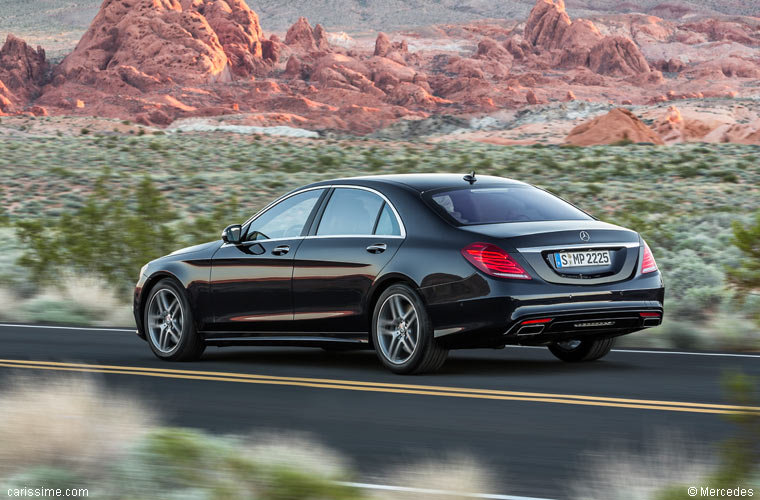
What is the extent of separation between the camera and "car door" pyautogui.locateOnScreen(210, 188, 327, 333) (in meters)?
10.9

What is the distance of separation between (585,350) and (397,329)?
2.12 metres

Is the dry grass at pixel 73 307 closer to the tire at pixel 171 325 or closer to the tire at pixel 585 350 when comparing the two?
the tire at pixel 171 325

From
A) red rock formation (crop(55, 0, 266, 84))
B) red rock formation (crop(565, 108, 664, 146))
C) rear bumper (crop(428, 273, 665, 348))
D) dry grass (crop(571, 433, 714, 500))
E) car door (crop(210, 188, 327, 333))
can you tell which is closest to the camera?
dry grass (crop(571, 433, 714, 500))

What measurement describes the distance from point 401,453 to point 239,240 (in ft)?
15.4

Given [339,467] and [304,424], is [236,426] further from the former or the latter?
[339,467]

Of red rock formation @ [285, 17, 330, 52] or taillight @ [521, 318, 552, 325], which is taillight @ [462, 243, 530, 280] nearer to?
taillight @ [521, 318, 552, 325]

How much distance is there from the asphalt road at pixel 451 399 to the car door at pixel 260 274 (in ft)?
1.47

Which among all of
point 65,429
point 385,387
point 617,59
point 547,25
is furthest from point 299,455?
point 547,25

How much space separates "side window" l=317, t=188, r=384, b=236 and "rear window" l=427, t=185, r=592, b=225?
1.82 feet

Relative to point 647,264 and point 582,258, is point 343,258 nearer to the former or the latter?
point 582,258

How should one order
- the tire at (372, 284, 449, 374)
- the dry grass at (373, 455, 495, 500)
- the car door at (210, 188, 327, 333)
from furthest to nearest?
the car door at (210, 188, 327, 333) < the tire at (372, 284, 449, 374) < the dry grass at (373, 455, 495, 500)

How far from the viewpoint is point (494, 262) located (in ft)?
31.1

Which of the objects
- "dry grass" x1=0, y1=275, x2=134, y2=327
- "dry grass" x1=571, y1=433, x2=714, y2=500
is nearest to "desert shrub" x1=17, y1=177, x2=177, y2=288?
"dry grass" x1=0, y1=275, x2=134, y2=327

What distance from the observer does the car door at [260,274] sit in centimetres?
1093
